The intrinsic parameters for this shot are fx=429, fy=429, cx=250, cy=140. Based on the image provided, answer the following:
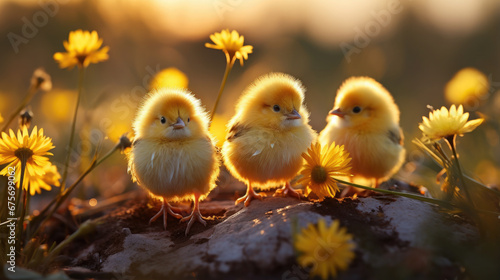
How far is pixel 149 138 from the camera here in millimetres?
2943

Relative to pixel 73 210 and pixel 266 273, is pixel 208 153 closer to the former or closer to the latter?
pixel 266 273

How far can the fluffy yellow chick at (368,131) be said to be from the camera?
10.5ft

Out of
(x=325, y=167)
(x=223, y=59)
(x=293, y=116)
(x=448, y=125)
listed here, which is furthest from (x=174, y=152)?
(x=223, y=59)

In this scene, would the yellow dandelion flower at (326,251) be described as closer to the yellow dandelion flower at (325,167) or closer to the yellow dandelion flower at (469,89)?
the yellow dandelion flower at (325,167)

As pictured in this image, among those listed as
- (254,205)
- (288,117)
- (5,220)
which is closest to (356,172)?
(288,117)

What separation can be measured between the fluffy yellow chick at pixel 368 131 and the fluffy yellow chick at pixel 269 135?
0.35 meters

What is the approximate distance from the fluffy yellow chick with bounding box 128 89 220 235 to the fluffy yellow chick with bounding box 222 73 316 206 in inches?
7.6

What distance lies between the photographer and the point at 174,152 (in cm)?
278

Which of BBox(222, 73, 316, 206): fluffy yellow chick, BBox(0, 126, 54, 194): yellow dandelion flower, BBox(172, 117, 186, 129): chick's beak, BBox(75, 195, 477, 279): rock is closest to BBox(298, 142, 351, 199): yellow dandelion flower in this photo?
BBox(75, 195, 477, 279): rock

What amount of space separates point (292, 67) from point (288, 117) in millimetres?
5507

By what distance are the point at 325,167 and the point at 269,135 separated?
2.02ft

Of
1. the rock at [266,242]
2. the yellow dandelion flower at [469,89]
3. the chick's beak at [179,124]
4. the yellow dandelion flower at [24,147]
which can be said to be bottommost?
the rock at [266,242]

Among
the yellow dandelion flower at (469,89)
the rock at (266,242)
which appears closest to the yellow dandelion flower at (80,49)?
the rock at (266,242)

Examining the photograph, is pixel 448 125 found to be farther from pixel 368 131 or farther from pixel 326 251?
pixel 368 131
